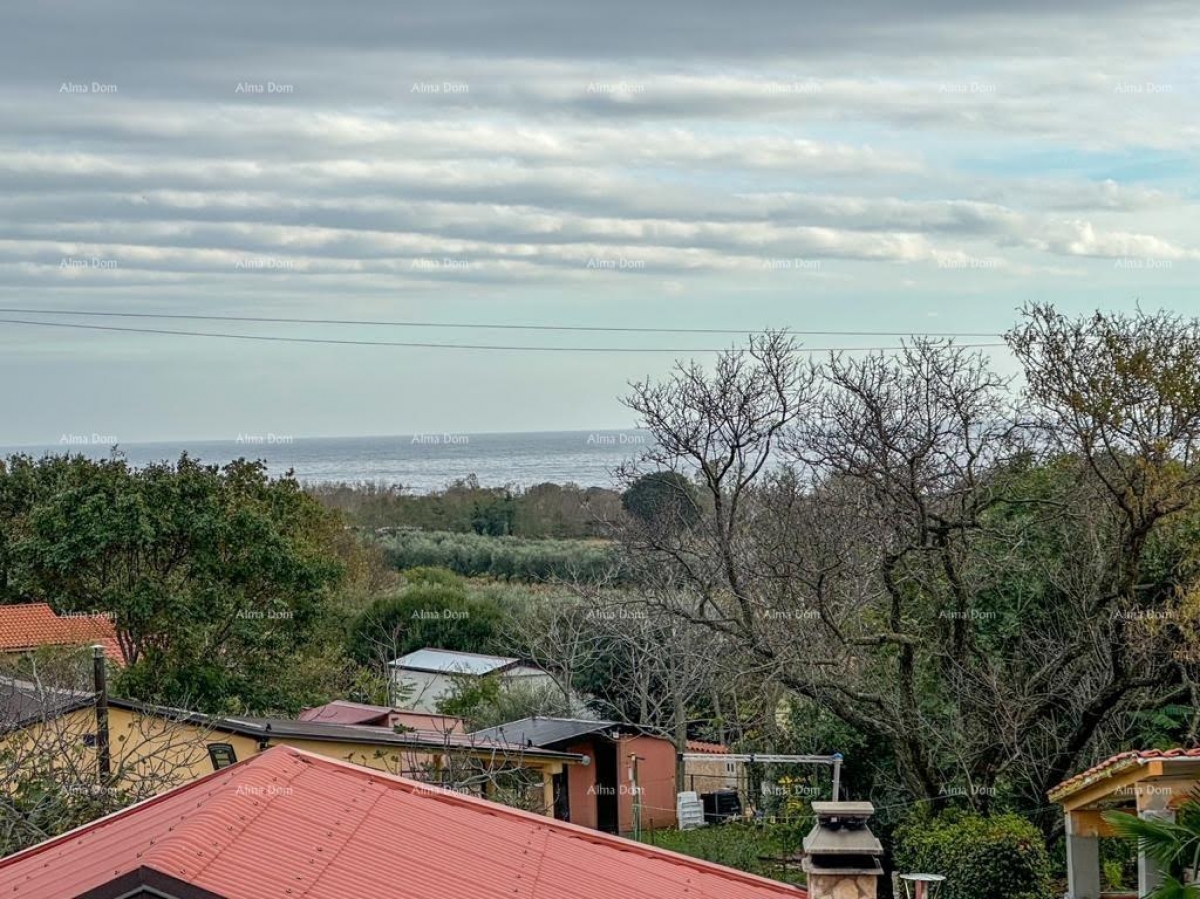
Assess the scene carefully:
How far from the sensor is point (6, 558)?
125 feet

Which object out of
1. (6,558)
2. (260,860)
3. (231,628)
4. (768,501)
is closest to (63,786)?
(260,860)

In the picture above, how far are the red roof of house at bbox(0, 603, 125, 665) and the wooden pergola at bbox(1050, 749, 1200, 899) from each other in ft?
80.3

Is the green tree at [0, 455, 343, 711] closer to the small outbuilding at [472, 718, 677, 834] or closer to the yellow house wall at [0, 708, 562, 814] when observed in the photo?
the small outbuilding at [472, 718, 677, 834]

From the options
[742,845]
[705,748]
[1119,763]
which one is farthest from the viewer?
[705,748]

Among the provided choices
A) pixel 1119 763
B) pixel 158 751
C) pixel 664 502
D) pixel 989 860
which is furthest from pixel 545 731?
pixel 1119 763

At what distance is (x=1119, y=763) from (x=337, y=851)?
8154mm

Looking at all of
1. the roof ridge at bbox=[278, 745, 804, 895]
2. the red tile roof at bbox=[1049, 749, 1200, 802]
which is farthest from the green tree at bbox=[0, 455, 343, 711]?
the roof ridge at bbox=[278, 745, 804, 895]

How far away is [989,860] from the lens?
1587 cm

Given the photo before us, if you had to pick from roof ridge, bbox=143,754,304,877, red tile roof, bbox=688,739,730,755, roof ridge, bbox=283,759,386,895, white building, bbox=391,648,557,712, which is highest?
roof ridge, bbox=143,754,304,877

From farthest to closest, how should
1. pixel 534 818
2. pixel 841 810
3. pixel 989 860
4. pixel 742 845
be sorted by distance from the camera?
pixel 742 845, pixel 989 860, pixel 534 818, pixel 841 810

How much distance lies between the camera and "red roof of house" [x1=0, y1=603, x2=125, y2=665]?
32906 mm

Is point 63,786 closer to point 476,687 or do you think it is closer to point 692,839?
point 692,839

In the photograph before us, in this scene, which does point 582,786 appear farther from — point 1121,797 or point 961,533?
point 1121,797

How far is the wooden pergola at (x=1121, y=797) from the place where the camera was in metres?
11.8
